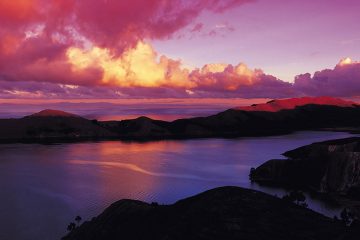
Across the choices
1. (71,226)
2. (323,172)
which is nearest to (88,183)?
(71,226)

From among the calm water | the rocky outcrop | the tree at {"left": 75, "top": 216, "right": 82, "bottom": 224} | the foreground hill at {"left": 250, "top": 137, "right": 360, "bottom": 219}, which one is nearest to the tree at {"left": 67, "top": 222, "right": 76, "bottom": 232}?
the calm water

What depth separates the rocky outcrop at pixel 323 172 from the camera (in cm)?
11194

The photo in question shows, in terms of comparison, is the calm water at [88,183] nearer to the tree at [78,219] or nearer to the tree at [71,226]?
the tree at [71,226]

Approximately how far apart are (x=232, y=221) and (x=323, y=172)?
83.3 meters

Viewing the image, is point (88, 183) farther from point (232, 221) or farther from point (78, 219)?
point (232, 221)

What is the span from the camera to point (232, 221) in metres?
45.3

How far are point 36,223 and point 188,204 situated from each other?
40.8 meters

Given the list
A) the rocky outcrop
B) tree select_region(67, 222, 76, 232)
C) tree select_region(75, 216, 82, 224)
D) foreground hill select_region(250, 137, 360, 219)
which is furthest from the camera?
the rocky outcrop

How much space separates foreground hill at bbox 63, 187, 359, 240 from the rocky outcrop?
6515cm

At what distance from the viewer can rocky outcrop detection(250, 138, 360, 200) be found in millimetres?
111938

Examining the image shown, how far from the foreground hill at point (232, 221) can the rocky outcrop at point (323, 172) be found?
65150 mm

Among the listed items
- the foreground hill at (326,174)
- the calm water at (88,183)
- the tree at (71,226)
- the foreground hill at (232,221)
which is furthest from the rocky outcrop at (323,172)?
the tree at (71,226)

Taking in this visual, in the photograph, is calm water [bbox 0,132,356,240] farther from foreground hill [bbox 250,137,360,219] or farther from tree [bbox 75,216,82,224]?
foreground hill [bbox 250,137,360,219]

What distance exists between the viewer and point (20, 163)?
179m
